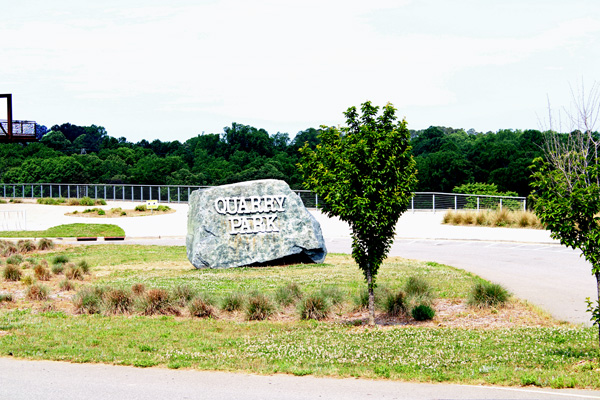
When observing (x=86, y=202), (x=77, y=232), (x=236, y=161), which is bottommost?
(x=77, y=232)

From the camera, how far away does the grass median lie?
27.4ft

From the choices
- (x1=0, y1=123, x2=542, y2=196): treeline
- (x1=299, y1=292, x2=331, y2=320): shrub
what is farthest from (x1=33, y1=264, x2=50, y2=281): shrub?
(x1=0, y1=123, x2=542, y2=196): treeline

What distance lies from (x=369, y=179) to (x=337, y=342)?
303 cm

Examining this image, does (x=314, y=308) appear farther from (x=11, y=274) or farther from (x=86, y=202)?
(x=86, y=202)

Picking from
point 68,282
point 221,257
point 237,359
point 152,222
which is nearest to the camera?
point 237,359

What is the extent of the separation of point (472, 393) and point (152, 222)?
32.8 meters

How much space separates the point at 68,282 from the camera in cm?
1572

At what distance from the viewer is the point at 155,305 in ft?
41.8

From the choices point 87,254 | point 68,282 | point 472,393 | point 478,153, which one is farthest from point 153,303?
point 478,153

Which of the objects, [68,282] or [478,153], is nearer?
[68,282]

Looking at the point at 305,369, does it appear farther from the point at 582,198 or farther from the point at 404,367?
the point at 582,198

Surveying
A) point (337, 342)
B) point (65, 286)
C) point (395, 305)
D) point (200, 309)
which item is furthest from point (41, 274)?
point (337, 342)

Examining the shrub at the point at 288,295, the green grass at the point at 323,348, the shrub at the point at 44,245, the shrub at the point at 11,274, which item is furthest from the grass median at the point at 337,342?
the shrub at the point at 44,245

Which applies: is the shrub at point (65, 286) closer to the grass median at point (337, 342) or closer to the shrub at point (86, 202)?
the grass median at point (337, 342)
